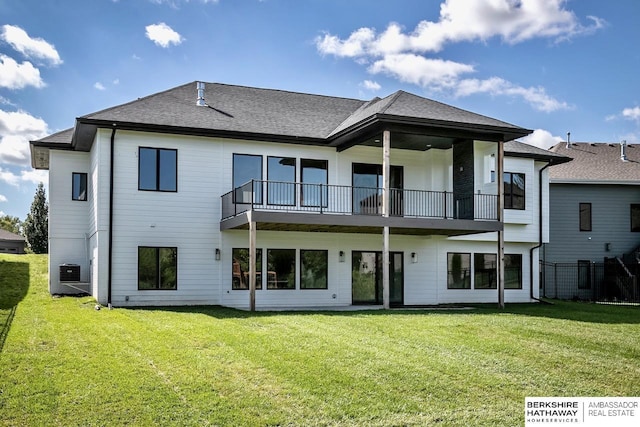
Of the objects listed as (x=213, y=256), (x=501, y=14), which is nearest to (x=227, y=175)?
(x=213, y=256)

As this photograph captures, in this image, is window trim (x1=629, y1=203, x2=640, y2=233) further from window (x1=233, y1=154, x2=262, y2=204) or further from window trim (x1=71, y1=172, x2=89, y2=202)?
window trim (x1=71, y1=172, x2=89, y2=202)

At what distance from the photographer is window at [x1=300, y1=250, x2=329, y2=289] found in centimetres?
1920

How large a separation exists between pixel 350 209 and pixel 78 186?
8925 millimetres

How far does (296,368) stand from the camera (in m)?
8.98

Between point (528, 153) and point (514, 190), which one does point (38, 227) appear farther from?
point (528, 153)

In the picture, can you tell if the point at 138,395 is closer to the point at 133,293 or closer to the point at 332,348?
the point at 332,348

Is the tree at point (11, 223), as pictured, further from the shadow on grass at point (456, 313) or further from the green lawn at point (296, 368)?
the green lawn at point (296, 368)

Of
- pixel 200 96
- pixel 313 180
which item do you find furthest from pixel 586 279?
pixel 200 96

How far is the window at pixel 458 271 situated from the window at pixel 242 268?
666 centimetres

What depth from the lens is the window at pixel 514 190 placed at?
71.9 ft

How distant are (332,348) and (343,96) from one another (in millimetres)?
14320

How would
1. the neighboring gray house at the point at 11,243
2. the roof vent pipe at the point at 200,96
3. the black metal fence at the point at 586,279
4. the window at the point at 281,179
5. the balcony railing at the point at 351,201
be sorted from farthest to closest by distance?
the neighboring gray house at the point at 11,243 < the black metal fence at the point at 586,279 < the roof vent pipe at the point at 200,96 < the window at the point at 281,179 < the balcony railing at the point at 351,201

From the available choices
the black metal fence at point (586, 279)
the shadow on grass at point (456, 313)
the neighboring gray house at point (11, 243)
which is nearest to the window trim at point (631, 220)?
the black metal fence at point (586, 279)

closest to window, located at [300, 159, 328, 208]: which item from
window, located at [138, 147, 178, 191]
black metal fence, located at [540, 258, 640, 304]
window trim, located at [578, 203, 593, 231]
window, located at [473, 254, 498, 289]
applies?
window, located at [138, 147, 178, 191]
